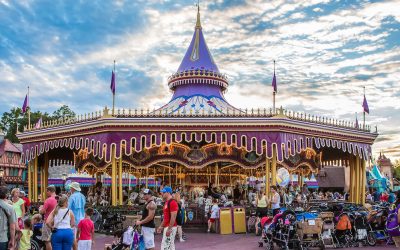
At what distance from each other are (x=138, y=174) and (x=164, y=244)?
17509 mm

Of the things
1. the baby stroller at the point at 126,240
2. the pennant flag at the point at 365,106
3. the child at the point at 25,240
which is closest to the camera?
the child at the point at 25,240

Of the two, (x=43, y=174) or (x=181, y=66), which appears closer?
(x=181, y=66)

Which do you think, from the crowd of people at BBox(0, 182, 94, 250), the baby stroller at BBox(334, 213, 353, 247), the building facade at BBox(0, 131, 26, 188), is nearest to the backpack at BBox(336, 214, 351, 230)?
the baby stroller at BBox(334, 213, 353, 247)

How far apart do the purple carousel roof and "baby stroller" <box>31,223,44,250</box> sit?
12357 mm

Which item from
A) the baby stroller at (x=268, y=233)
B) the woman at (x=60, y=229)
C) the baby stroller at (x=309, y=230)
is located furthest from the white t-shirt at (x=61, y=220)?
the baby stroller at (x=309, y=230)

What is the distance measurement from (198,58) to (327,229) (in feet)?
44.0

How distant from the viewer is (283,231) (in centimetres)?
1285

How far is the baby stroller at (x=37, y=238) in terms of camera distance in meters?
10.6

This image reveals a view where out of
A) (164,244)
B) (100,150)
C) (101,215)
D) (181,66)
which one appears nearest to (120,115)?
(100,150)

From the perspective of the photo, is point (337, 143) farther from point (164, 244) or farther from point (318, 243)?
point (164, 244)

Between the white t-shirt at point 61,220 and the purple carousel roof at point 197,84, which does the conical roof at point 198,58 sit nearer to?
the purple carousel roof at point 197,84

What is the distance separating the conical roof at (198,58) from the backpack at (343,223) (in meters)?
12.7

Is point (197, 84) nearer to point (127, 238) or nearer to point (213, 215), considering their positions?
point (213, 215)

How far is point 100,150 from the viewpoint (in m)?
19.8
